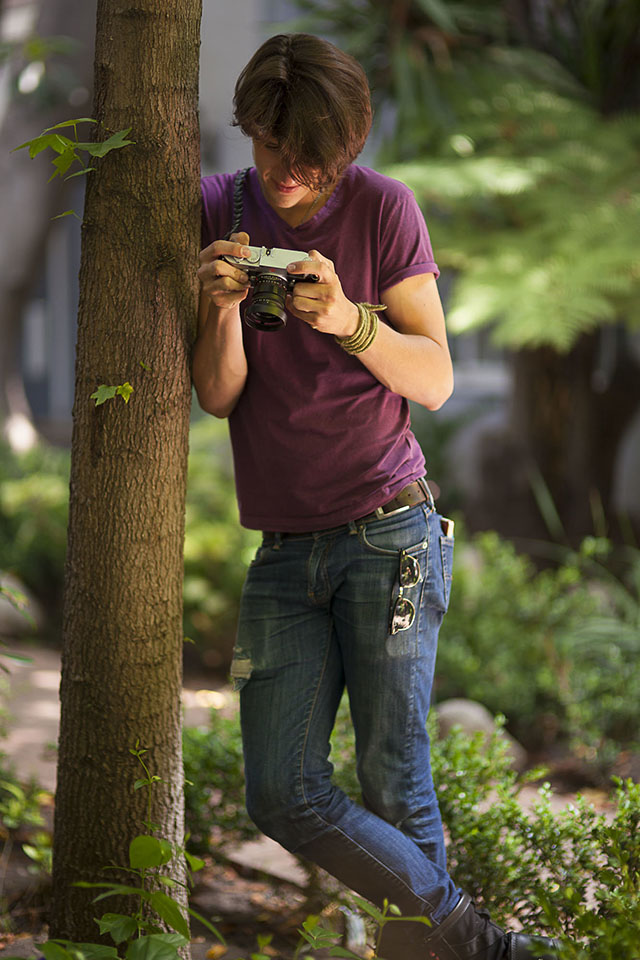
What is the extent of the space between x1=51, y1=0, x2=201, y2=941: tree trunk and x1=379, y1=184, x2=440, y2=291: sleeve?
41cm

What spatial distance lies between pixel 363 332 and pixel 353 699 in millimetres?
829

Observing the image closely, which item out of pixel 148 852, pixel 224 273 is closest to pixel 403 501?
pixel 224 273

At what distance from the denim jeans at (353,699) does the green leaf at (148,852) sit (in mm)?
381

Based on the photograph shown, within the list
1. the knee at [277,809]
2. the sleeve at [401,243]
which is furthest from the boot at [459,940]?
the sleeve at [401,243]

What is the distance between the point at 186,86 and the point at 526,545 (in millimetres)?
5663

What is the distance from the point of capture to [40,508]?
668 cm

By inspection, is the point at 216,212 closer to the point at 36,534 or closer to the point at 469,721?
the point at 469,721

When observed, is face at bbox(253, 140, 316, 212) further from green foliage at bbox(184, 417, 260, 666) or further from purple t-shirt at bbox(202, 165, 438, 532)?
green foliage at bbox(184, 417, 260, 666)

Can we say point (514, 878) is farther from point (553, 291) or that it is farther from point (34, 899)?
point (553, 291)

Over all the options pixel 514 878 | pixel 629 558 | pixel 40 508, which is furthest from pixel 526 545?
pixel 514 878

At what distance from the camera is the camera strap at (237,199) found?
2.20 m

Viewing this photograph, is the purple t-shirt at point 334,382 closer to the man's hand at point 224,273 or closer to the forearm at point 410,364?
the forearm at point 410,364

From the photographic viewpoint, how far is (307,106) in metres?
1.93

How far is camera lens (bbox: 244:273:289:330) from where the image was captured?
1891 millimetres
